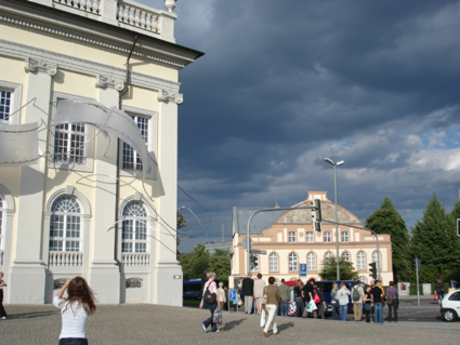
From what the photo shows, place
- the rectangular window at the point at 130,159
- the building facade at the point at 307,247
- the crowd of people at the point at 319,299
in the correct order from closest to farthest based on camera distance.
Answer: the crowd of people at the point at 319,299 → the rectangular window at the point at 130,159 → the building facade at the point at 307,247

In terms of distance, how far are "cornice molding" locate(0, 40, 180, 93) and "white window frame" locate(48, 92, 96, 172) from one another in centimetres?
129

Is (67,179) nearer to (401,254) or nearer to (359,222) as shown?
(359,222)

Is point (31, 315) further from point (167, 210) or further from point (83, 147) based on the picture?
point (167, 210)

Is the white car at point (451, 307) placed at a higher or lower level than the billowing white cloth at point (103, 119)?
lower

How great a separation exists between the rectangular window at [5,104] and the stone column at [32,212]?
700 mm

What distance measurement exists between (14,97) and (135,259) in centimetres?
870

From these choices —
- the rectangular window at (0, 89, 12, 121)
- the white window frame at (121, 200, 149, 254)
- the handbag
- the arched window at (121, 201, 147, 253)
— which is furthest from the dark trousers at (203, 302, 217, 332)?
the rectangular window at (0, 89, 12, 121)

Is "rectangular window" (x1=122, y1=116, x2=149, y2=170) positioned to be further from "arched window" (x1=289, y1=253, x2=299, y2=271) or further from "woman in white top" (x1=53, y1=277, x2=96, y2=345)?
"arched window" (x1=289, y1=253, x2=299, y2=271)

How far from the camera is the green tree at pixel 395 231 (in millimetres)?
69188

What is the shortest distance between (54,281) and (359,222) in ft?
171

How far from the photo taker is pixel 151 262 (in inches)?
874

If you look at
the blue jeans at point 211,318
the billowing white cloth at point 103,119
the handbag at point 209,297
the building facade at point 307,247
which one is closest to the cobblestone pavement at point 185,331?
the blue jeans at point 211,318

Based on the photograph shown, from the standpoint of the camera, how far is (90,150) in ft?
68.9

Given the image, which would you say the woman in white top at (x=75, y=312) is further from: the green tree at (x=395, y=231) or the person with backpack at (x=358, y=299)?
the green tree at (x=395, y=231)
